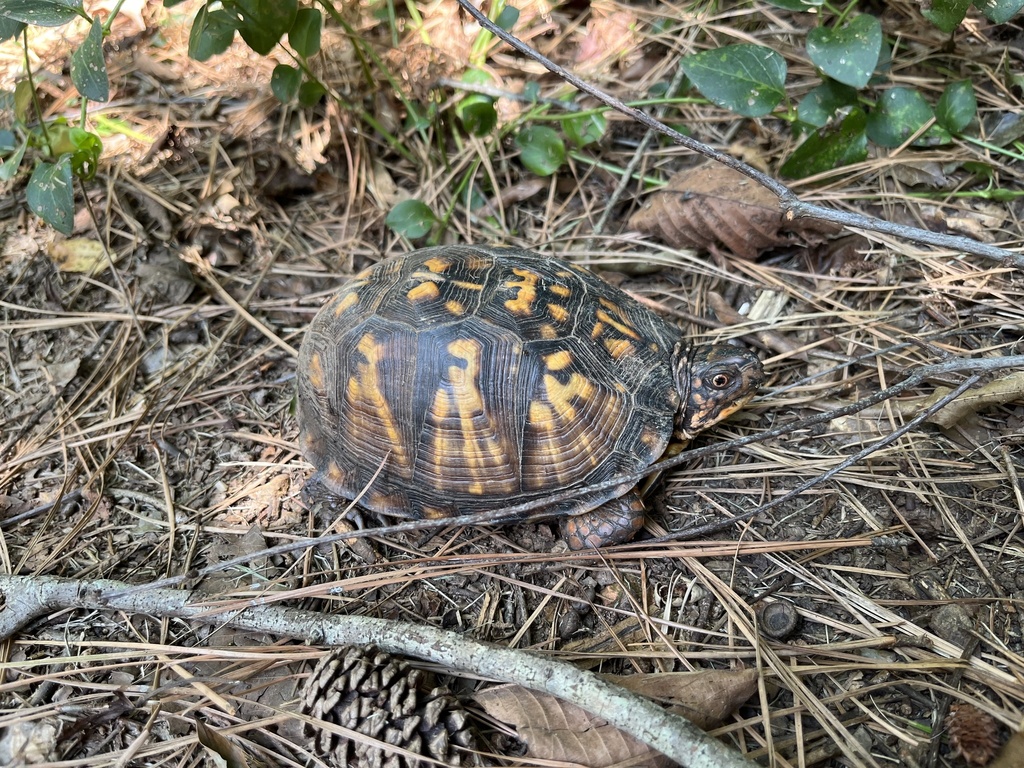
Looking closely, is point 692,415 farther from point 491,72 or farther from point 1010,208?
point 491,72

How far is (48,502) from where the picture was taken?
2600 millimetres

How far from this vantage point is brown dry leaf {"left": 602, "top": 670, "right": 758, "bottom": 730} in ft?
5.90

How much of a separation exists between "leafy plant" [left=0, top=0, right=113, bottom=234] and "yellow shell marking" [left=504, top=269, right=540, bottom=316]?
5.48ft

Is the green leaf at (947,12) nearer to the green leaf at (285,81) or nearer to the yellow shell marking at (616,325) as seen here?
the yellow shell marking at (616,325)

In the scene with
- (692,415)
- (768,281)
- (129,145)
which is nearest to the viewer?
(692,415)

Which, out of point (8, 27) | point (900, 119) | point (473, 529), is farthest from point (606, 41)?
point (473, 529)

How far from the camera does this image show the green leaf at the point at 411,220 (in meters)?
3.18

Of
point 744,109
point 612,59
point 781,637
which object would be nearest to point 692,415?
point 781,637

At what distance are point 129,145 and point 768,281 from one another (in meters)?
3.64

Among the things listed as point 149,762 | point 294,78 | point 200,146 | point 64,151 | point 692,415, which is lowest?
point 149,762

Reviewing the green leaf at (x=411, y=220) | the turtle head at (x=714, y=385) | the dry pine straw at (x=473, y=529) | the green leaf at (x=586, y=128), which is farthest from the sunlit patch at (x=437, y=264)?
the green leaf at (x=586, y=128)

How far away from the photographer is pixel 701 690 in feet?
6.02

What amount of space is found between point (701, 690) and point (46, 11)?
3.20 metres

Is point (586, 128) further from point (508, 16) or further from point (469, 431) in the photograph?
point (469, 431)
